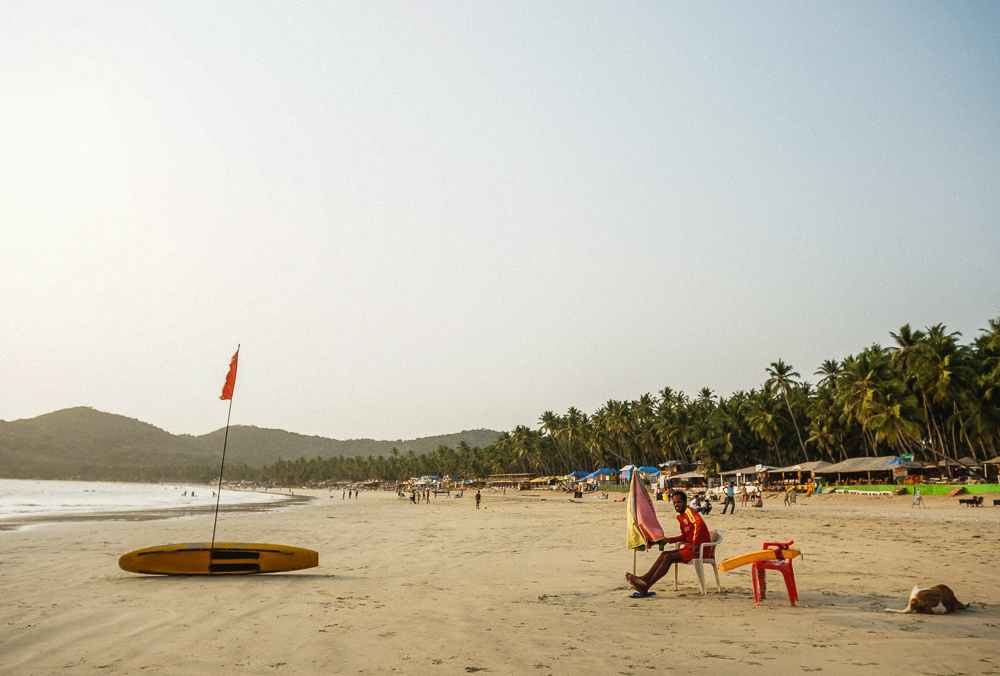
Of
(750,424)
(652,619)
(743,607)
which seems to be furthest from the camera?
(750,424)

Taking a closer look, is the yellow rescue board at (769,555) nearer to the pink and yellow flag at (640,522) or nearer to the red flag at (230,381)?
the pink and yellow flag at (640,522)

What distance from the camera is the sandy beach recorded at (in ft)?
17.0

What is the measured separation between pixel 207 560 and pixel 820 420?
203 feet

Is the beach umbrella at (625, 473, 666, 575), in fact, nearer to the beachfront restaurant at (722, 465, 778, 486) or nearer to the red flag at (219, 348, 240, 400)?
the red flag at (219, 348, 240, 400)

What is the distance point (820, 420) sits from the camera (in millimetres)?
59906

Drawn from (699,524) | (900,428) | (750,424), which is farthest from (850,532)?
(750,424)

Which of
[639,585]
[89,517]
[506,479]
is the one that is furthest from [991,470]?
[506,479]

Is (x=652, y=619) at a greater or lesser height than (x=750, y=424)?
lesser

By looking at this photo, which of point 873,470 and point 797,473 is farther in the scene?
point 797,473

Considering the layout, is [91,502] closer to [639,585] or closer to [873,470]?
[639,585]

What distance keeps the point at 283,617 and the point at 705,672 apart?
15.6 ft

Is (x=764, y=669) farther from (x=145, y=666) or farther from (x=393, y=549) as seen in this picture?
(x=393, y=549)

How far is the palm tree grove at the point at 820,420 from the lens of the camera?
152 ft

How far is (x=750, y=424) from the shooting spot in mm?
68625
